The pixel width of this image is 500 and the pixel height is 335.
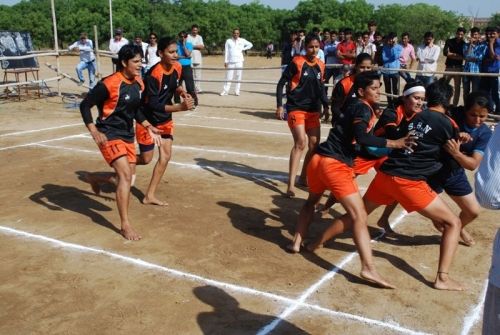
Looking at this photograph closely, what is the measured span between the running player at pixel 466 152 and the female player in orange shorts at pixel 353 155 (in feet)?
1.72

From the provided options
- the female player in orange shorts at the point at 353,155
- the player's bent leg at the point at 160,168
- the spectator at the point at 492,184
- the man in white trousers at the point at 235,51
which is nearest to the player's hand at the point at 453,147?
the female player in orange shorts at the point at 353,155

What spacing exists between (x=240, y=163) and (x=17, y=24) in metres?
43.9

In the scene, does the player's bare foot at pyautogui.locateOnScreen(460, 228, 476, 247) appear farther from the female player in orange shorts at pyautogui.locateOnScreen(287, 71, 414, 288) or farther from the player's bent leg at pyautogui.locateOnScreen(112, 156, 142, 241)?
the player's bent leg at pyautogui.locateOnScreen(112, 156, 142, 241)

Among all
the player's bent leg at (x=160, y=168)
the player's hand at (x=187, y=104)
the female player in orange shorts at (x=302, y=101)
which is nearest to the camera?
the player's hand at (x=187, y=104)

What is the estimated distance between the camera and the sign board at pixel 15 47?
19453 mm

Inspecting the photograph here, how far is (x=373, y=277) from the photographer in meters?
4.92

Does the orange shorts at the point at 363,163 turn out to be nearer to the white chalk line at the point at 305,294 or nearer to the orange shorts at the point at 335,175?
the orange shorts at the point at 335,175

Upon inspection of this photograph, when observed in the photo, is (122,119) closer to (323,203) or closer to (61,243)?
(61,243)

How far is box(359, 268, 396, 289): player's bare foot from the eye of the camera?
492 centimetres

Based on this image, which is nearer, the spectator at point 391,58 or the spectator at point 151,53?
the spectator at point 391,58

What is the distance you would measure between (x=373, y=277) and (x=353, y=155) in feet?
3.61

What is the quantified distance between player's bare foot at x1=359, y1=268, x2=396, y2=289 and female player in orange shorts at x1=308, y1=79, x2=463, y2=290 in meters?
0.39

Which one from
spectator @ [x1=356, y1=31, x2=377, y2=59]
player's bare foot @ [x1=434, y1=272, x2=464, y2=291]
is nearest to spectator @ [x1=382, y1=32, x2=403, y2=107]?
spectator @ [x1=356, y1=31, x2=377, y2=59]

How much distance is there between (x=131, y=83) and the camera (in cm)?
630
